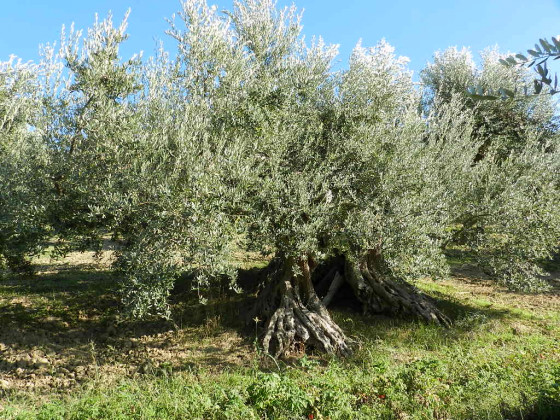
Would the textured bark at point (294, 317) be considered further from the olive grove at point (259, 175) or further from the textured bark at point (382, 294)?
the textured bark at point (382, 294)

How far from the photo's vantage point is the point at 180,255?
895 centimetres

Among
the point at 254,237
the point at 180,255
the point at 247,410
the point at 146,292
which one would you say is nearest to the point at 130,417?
the point at 247,410

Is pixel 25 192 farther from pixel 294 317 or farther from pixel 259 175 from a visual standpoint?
pixel 294 317

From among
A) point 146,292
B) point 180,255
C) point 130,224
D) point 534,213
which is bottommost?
point 146,292

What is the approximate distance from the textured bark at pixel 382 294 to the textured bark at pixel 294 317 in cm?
212

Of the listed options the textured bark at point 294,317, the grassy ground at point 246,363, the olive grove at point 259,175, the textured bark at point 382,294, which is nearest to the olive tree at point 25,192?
the olive grove at point 259,175

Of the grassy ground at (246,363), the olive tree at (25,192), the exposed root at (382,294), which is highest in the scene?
the olive tree at (25,192)

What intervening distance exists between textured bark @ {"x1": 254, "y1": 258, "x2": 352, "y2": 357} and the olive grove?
0.19ft

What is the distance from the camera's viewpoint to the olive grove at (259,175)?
8.56 m

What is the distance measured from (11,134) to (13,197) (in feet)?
12.4

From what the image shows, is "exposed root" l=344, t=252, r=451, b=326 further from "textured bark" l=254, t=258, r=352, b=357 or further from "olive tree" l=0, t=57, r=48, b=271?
"olive tree" l=0, t=57, r=48, b=271

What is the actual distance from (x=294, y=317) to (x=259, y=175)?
4.64 m

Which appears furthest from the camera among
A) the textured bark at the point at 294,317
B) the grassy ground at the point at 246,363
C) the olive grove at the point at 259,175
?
the textured bark at the point at 294,317

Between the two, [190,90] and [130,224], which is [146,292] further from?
[190,90]
